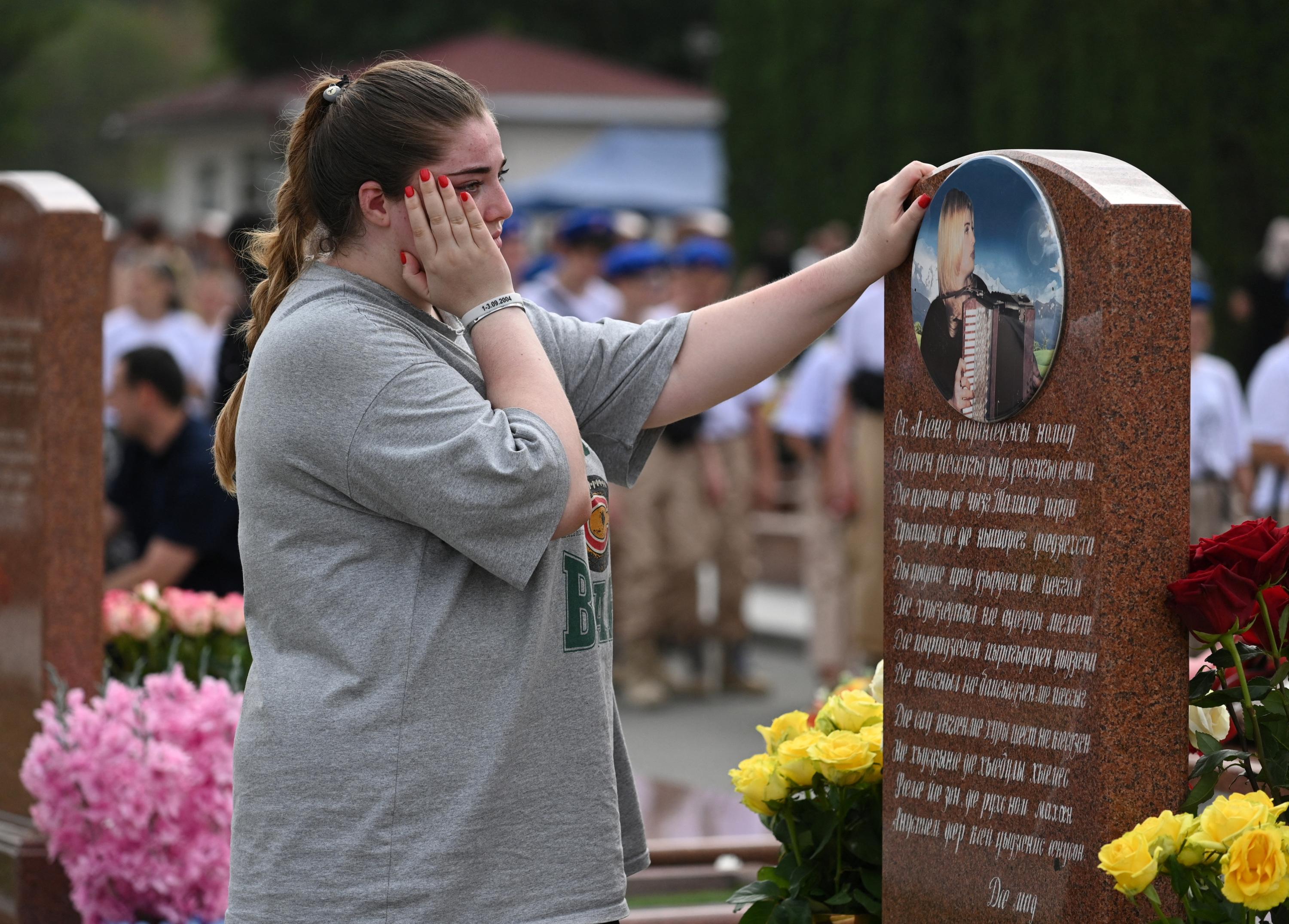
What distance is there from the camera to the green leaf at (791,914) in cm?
294

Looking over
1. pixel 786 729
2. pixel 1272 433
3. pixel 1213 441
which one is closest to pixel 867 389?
pixel 1213 441

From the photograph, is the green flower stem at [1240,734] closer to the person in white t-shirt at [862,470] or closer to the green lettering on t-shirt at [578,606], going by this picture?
the green lettering on t-shirt at [578,606]

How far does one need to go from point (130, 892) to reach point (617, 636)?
562cm

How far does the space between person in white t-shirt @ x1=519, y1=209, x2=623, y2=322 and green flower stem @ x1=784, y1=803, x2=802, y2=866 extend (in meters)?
6.25

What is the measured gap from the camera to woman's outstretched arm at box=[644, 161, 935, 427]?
2.86 metres

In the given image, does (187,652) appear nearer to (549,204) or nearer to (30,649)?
(30,649)

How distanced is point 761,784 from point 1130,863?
2.77 ft

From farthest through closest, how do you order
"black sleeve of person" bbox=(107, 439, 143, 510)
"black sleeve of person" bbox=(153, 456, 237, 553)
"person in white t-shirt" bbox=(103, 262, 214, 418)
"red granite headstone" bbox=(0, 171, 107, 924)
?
"person in white t-shirt" bbox=(103, 262, 214, 418)
"black sleeve of person" bbox=(107, 439, 143, 510)
"black sleeve of person" bbox=(153, 456, 237, 553)
"red granite headstone" bbox=(0, 171, 107, 924)

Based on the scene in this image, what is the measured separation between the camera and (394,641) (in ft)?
8.14

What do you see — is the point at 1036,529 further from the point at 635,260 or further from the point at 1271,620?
the point at 635,260

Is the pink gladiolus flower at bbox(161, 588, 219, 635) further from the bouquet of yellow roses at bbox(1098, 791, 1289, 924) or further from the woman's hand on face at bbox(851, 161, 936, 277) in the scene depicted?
the bouquet of yellow roses at bbox(1098, 791, 1289, 924)

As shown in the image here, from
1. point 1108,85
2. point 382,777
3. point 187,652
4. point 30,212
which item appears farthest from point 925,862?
point 1108,85

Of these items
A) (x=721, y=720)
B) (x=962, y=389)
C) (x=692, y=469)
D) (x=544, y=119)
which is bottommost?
(x=721, y=720)

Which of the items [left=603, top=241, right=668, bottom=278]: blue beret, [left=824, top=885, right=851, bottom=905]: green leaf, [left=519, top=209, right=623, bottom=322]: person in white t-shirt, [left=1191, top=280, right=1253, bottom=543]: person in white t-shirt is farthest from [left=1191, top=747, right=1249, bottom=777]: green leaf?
[left=603, top=241, right=668, bottom=278]: blue beret
